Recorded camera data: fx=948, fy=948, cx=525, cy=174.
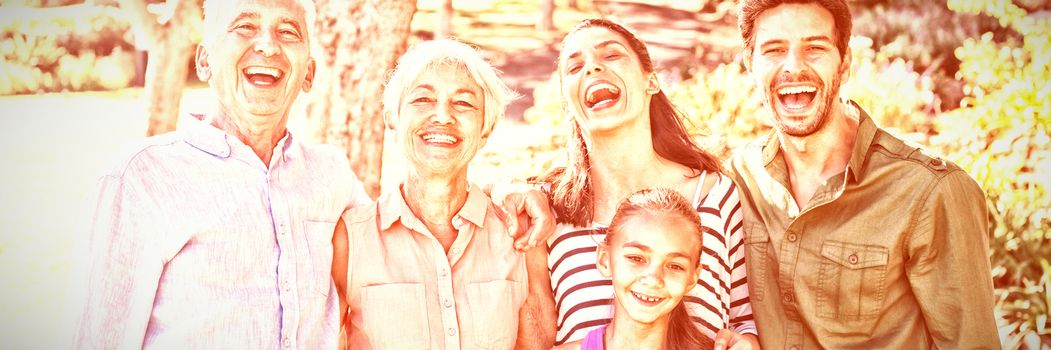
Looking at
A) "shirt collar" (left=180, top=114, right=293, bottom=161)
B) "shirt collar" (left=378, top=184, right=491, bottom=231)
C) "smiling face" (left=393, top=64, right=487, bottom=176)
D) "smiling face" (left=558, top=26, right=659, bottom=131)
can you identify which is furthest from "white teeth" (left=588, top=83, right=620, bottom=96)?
"shirt collar" (left=180, top=114, right=293, bottom=161)

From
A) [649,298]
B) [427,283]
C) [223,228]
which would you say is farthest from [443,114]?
[649,298]

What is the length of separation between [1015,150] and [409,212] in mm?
2714

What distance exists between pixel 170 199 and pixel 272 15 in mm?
668

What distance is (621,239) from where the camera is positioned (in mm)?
2943

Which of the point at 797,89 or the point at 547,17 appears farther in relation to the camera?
the point at 547,17

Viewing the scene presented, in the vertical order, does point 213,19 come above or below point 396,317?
above

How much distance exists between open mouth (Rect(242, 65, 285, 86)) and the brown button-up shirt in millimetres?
1651

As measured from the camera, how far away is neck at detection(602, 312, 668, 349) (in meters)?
2.89

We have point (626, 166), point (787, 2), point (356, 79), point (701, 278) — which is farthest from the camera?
point (356, 79)

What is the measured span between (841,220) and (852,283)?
21 centimetres

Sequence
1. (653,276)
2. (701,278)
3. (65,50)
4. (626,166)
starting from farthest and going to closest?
(65,50), (626,166), (701,278), (653,276)

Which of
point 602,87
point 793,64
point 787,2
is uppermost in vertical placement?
point 787,2

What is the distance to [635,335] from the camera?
2.89m

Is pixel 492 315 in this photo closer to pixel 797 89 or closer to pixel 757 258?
pixel 757 258
